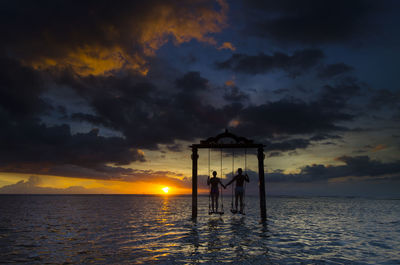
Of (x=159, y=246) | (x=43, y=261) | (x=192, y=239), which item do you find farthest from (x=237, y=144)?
(x=43, y=261)

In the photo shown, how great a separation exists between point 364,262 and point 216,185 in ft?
43.6

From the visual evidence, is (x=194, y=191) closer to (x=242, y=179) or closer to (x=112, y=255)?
(x=242, y=179)

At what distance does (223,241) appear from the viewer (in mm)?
11523

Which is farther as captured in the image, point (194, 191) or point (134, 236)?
point (194, 191)

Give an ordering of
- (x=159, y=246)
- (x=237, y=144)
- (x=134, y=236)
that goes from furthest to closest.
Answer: (x=237, y=144) < (x=134, y=236) < (x=159, y=246)

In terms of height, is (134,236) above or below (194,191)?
below

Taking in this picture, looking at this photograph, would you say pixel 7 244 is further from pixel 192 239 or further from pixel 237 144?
pixel 237 144

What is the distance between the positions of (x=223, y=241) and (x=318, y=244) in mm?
4253

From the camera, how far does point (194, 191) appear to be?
20.4 meters

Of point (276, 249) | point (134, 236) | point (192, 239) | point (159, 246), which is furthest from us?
point (134, 236)

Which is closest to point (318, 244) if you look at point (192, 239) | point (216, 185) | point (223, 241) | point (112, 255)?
point (223, 241)

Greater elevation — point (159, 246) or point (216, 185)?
point (216, 185)

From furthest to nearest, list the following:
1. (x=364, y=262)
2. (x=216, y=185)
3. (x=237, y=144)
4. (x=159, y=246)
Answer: (x=216, y=185)
(x=237, y=144)
(x=159, y=246)
(x=364, y=262)

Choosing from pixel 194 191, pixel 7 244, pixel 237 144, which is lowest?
pixel 7 244
